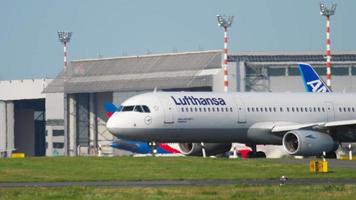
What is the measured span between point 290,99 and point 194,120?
29.3ft

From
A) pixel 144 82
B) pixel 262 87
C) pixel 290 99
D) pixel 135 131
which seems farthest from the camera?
pixel 144 82

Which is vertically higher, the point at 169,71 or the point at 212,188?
the point at 169,71

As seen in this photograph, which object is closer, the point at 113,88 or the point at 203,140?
the point at 203,140

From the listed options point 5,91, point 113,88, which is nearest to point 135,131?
point 113,88

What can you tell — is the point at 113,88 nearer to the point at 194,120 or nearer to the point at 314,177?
the point at 194,120

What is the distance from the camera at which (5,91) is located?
156 meters

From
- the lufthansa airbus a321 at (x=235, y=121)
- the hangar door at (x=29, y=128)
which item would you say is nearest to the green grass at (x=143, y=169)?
the lufthansa airbus a321 at (x=235, y=121)

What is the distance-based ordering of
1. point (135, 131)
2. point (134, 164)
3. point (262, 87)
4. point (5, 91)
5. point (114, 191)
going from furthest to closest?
point (5, 91)
point (262, 87)
point (135, 131)
point (134, 164)
point (114, 191)

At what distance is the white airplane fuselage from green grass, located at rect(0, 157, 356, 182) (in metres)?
6.90

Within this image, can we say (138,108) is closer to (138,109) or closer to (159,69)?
(138,109)

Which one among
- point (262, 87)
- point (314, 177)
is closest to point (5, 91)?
point (262, 87)

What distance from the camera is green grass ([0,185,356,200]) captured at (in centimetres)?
3612

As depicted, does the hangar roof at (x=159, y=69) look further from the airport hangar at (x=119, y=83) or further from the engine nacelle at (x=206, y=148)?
the engine nacelle at (x=206, y=148)

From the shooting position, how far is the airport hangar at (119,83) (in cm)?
12962
